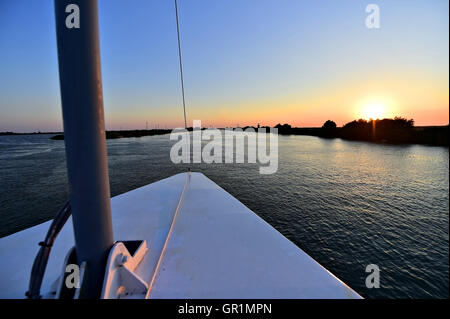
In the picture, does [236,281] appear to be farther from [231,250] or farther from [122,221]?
[122,221]

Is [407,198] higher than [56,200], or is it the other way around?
[56,200]

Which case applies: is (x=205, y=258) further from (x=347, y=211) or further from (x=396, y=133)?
(x=396, y=133)

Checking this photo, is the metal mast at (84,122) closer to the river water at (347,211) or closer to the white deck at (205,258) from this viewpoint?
the white deck at (205,258)

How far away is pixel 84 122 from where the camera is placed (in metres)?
1.31

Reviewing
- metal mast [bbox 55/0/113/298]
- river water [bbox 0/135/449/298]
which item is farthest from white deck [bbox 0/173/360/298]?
river water [bbox 0/135/449/298]

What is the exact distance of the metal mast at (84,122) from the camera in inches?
50.1

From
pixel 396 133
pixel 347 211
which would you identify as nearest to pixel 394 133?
pixel 396 133

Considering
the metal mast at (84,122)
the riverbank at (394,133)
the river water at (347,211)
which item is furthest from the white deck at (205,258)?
the riverbank at (394,133)

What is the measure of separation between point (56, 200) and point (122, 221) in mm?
10044

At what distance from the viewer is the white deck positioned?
1.98 metres

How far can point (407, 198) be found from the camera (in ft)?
34.6

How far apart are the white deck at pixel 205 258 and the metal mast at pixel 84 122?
885mm

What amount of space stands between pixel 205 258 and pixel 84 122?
2.07 meters
